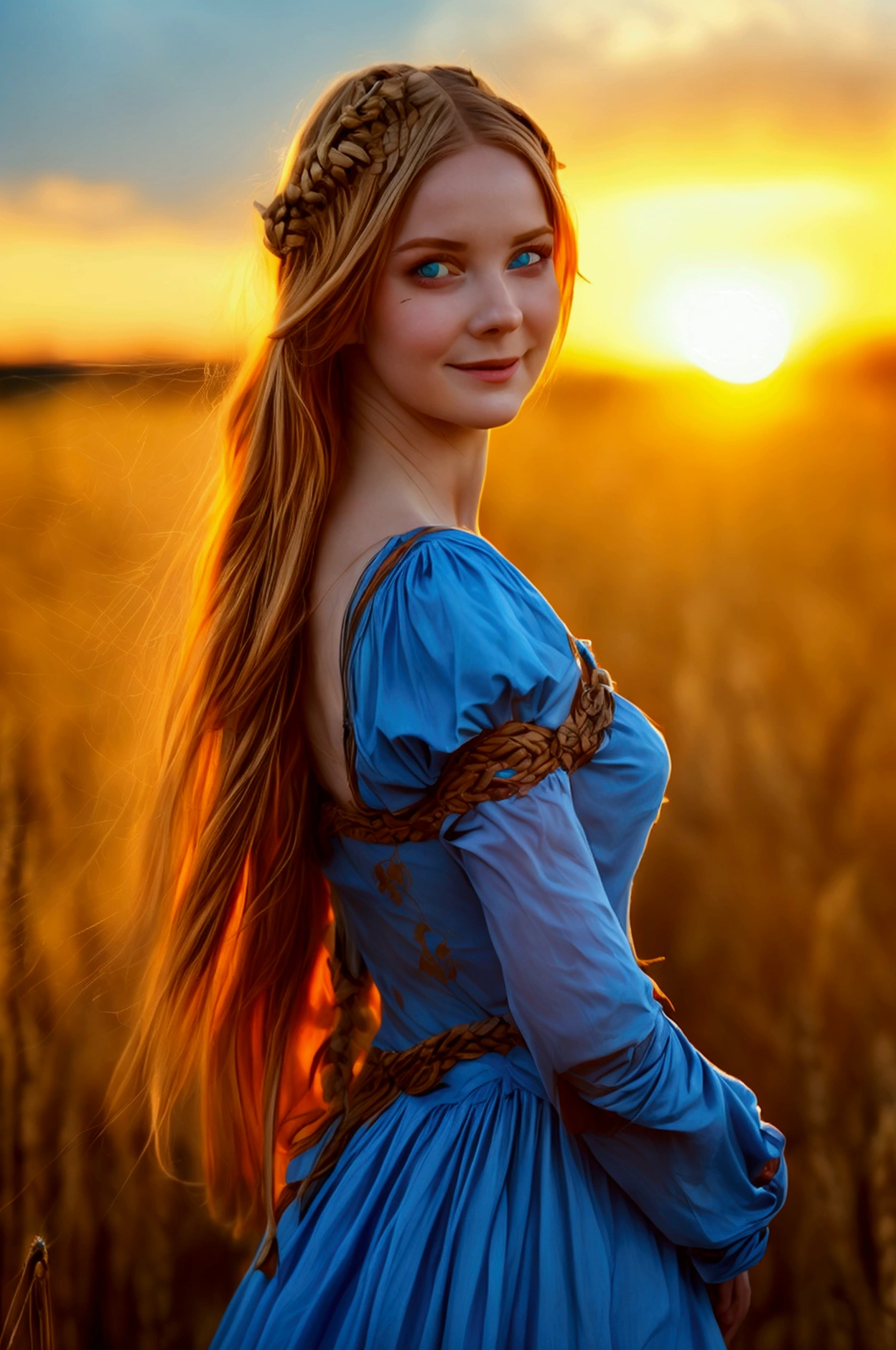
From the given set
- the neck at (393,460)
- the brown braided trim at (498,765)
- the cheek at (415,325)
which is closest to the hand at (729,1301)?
the brown braided trim at (498,765)

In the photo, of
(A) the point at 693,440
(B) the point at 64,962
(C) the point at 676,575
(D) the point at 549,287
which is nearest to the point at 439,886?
(D) the point at 549,287

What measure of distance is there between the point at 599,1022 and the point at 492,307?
0.50m

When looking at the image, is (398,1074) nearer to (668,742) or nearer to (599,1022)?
(599,1022)

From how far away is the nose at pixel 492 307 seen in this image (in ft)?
2.84

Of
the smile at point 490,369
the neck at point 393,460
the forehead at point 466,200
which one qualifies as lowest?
the neck at point 393,460

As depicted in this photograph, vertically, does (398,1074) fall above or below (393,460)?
below

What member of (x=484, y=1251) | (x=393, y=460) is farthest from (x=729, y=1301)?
(x=393, y=460)

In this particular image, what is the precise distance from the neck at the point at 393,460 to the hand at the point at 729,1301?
0.63 metres

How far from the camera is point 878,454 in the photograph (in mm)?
1901

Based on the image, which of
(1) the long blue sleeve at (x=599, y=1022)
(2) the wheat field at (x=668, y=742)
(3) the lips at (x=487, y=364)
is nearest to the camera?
(1) the long blue sleeve at (x=599, y=1022)

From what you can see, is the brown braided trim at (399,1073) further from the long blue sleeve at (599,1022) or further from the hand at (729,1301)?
the hand at (729,1301)

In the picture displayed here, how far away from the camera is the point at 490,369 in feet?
2.93

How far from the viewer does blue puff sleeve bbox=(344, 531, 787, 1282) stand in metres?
0.78

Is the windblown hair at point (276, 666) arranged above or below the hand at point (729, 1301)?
above
